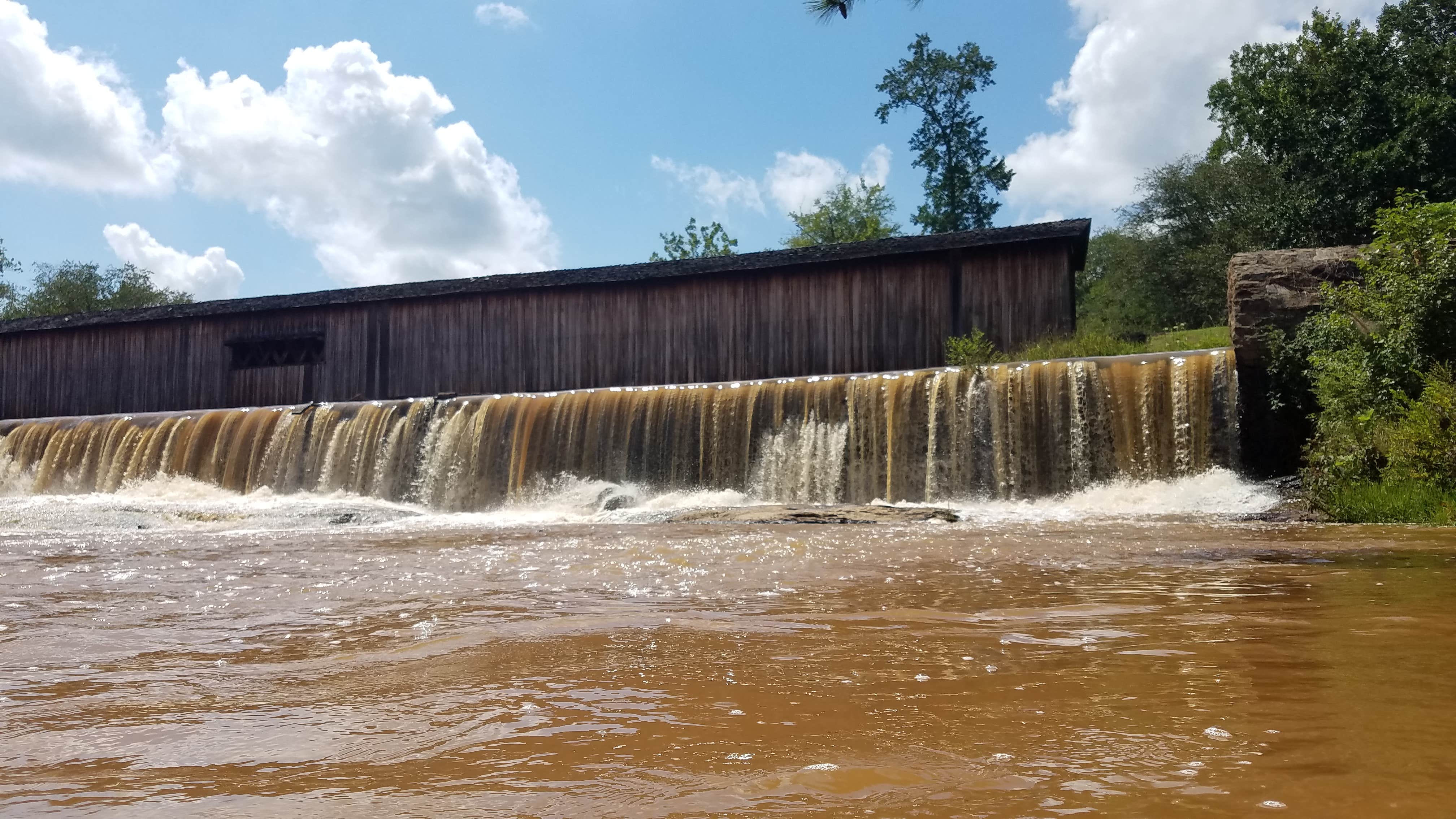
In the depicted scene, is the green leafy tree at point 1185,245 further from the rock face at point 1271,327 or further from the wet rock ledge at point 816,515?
the wet rock ledge at point 816,515

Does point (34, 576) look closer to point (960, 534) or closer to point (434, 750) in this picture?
point (434, 750)

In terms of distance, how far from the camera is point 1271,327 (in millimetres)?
12562

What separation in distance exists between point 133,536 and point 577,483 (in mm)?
6867

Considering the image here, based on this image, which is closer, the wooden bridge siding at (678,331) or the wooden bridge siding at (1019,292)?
the wooden bridge siding at (1019,292)

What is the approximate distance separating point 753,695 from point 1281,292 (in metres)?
12.7

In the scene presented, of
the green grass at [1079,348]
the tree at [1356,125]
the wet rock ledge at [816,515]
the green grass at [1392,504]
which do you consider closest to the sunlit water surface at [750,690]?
the green grass at [1392,504]

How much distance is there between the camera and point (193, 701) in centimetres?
267

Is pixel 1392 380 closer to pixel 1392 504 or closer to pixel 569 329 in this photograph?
pixel 1392 504

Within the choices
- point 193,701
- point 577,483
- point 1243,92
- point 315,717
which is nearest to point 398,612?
point 193,701

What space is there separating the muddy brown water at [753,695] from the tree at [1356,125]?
22.6 metres

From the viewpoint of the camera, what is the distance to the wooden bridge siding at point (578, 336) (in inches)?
731

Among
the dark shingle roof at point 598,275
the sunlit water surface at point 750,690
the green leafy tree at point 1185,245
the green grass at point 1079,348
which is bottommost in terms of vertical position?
the sunlit water surface at point 750,690

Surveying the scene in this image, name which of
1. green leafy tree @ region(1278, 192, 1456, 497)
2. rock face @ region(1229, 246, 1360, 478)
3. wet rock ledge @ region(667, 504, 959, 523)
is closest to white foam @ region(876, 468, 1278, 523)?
wet rock ledge @ region(667, 504, 959, 523)

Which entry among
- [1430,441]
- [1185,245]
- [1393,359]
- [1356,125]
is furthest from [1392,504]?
[1185,245]
